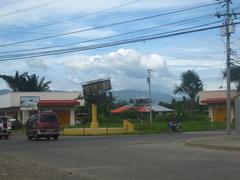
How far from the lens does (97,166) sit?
1948 cm

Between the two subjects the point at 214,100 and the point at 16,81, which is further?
the point at 16,81

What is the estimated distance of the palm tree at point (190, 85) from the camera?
110 meters

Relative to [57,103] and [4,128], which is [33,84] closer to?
[57,103]

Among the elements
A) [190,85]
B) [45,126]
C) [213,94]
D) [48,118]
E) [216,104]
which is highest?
[190,85]

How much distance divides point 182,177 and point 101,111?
71.6 metres

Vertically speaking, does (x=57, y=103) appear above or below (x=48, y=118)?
above

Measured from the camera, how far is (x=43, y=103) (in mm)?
75625

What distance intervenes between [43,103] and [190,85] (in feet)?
137

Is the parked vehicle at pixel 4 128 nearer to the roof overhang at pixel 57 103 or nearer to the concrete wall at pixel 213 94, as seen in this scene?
the roof overhang at pixel 57 103

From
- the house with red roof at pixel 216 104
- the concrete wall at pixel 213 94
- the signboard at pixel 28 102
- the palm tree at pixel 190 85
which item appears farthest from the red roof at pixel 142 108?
the signboard at pixel 28 102

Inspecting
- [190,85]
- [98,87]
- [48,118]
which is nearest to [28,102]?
[98,87]

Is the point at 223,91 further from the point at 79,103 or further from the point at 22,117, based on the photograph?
the point at 22,117

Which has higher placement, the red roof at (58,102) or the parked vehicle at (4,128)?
the red roof at (58,102)

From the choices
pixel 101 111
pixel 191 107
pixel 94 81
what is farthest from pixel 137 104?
pixel 94 81
